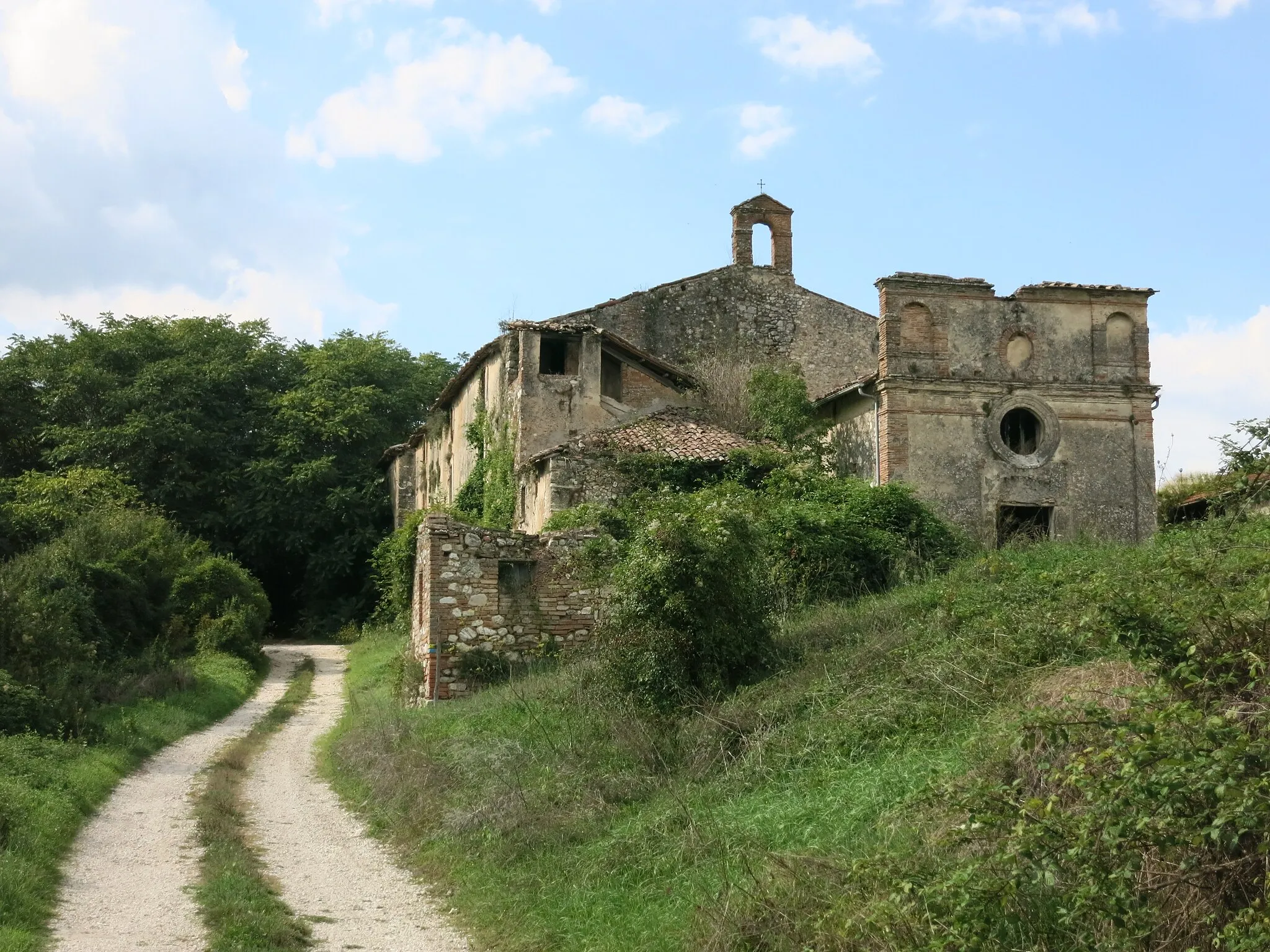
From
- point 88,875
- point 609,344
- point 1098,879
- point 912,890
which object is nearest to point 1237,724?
point 1098,879

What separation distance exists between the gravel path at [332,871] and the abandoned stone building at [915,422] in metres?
3.74

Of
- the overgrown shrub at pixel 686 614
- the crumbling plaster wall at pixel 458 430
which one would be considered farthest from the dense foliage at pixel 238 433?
the overgrown shrub at pixel 686 614

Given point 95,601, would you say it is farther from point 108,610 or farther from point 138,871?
point 138,871

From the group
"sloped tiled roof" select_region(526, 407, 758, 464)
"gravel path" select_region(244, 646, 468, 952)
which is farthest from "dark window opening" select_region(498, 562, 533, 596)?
"sloped tiled roof" select_region(526, 407, 758, 464)

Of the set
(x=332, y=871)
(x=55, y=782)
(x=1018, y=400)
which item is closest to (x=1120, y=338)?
(x=1018, y=400)

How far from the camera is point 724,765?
11.4 m

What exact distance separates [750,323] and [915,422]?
9.69 m

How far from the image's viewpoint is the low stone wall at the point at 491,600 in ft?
61.7

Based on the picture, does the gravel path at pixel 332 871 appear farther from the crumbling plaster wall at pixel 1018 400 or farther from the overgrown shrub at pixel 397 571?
the overgrown shrub at pixel 397 571

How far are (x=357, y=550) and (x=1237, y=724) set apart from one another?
3606 centimetres

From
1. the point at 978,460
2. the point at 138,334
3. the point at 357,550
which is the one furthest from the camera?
the point at 138,334

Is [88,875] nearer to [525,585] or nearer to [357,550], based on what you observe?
[525,585]

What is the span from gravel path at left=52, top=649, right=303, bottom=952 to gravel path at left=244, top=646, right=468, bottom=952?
81cm

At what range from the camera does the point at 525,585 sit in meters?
19.5
